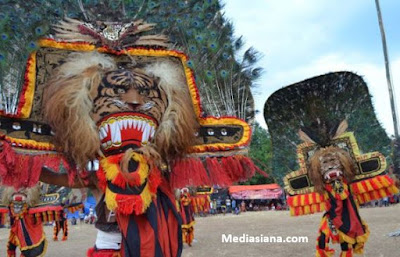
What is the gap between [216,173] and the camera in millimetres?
3107

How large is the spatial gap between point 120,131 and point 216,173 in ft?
2.63

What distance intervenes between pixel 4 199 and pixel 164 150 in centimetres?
525

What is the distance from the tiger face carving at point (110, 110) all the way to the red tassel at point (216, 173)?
262mm

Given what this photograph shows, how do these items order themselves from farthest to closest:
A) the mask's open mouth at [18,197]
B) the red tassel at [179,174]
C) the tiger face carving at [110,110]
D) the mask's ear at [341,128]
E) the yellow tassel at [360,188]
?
the mask's open mouth at [18,197] → the mask's ear at [341,128] → the yellow tassel at [360,188] → the red tassel at [179,174] → the tiger face carving at [110,110]

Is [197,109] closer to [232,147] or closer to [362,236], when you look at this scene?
[232,147]

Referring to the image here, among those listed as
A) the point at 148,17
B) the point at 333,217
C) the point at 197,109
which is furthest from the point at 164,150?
the point at 333,217

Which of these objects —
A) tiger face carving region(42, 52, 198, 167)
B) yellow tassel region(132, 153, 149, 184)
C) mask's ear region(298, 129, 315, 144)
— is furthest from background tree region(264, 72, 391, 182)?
yellow tassel region(132, 153, 149, 184)

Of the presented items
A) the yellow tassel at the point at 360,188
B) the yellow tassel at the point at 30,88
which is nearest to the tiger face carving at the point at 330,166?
the yellow tassel at the point at 360,188

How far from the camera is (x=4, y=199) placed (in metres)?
7.02

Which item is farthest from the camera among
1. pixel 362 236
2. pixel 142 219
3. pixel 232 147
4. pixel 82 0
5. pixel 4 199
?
pixel 4 199

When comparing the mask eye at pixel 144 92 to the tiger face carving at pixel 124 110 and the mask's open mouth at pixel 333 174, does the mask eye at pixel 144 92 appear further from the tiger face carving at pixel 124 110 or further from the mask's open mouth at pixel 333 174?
the mask's open mouth at pixel 333 174

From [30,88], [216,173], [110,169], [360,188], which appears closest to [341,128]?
[360,188]

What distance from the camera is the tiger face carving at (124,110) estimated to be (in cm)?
277

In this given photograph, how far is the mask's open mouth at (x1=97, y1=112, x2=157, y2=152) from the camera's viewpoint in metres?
2.76
